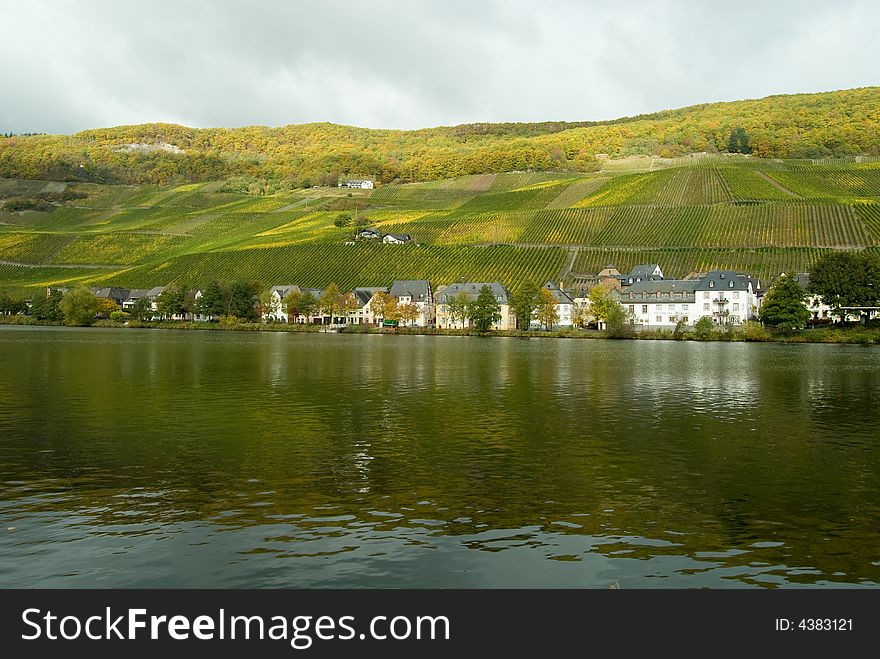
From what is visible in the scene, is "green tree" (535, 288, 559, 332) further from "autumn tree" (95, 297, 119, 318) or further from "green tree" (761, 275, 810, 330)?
"autumn tree" (95, 297, 119, 318)

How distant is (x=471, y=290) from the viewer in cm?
14575

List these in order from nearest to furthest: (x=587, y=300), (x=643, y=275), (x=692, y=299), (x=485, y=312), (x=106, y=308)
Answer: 1. (x=485, y=312)
2. (x=692, y=299)
3. (x=587, y=300)
4. (x=643, y=275)
5. (x=106, y=308)

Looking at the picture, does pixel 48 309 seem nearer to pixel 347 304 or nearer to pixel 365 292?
pixel 347 304

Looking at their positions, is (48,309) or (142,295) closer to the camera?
(48,309)

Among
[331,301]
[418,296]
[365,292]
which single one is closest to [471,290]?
[418,296]

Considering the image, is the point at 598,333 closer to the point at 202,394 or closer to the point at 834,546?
the point at 202,394

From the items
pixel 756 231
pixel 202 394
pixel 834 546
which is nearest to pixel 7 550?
pixel 834 546

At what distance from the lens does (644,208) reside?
175500 mm

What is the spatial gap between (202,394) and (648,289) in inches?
4438

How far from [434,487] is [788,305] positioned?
313 feet

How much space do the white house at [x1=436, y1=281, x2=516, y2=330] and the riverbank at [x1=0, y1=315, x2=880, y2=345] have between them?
967cm

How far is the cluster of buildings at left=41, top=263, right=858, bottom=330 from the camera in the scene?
13325 cm

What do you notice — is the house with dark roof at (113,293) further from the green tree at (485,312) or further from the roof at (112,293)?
the green tree at (485,312)

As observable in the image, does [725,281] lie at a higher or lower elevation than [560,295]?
higher
